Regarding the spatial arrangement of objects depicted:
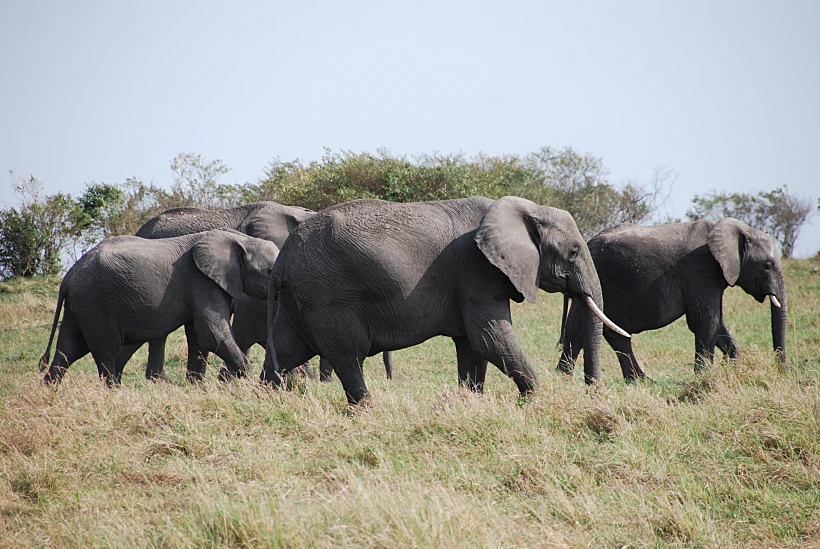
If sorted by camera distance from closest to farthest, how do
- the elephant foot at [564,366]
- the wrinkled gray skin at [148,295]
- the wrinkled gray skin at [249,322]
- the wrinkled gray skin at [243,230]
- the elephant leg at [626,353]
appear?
the wrinkled gray skin at [148,295] < the elephant foot at [564,366] < the elephant leg at [626,353] < the wrinkled gray skin at [243,230] < the wrinkled gray skin at [249,322]

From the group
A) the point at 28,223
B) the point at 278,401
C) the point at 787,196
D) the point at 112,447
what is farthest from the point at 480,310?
the point at 787,196

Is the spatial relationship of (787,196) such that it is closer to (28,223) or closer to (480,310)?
(28,223)

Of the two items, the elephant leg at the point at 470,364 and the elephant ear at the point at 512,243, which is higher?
the elephant ear at the point at 512,243

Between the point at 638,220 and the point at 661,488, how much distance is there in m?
31.0

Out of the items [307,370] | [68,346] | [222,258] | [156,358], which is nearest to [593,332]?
[222,258]

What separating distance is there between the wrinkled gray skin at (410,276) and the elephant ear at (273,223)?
4447 mm

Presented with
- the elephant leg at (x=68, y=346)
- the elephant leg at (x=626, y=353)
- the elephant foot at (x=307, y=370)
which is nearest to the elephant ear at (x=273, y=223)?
the elephant foot at (x=307, y=370)

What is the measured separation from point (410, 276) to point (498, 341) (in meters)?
0.93

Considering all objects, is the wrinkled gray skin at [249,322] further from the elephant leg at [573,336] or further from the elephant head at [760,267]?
the elephant head at [760,267]

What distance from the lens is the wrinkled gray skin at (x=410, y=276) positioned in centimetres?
699

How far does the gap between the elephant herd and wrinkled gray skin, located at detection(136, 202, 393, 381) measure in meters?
0.02

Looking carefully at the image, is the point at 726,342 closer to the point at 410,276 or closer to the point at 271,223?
the point at 410,276

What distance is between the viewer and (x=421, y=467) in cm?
558

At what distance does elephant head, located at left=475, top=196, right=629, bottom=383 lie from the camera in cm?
700
